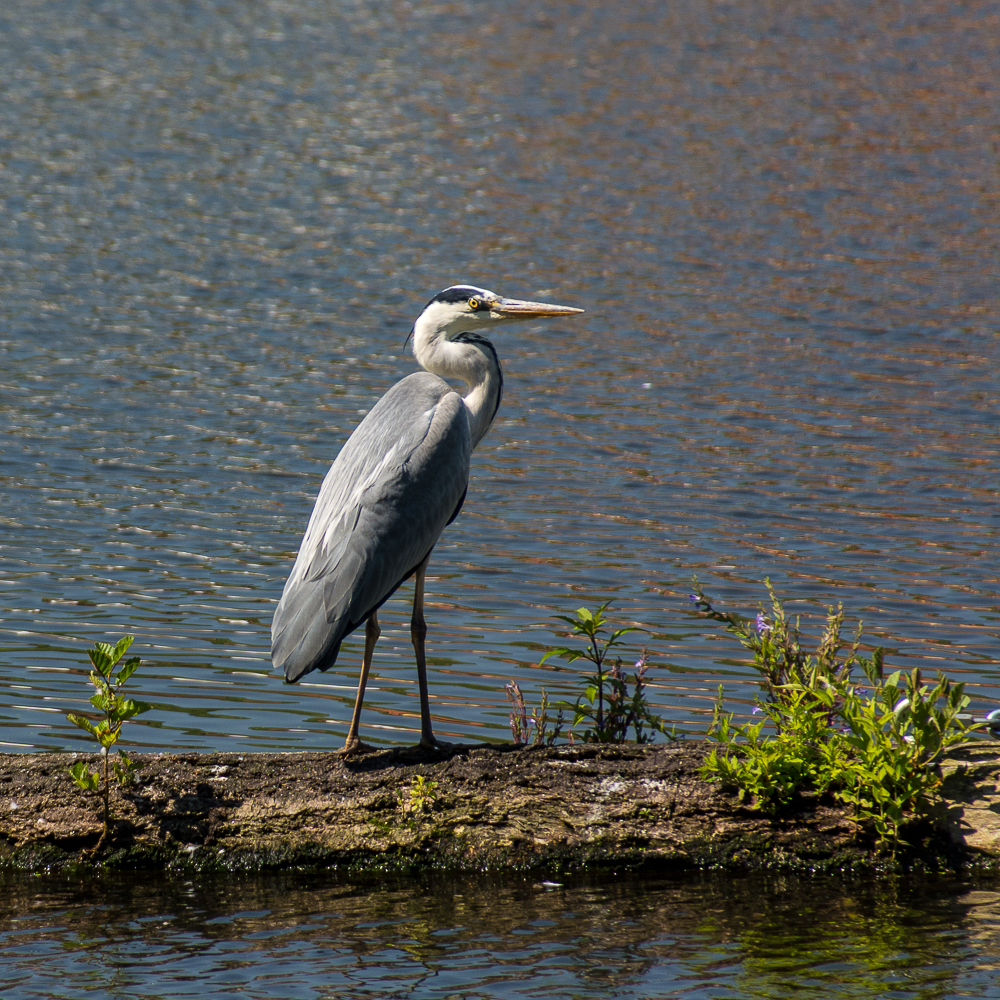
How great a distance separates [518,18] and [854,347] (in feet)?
59.4

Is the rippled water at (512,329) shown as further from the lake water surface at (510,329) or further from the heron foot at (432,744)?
the heron foot at (432,744)

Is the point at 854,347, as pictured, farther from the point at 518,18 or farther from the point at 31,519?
the point at 518,18

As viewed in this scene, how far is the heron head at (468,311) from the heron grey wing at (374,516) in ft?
1.34

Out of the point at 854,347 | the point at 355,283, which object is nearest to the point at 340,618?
the point at 854,347

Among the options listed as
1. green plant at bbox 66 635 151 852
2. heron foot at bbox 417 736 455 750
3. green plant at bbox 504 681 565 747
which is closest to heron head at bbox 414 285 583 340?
green plant at bbox 504 681 565 747

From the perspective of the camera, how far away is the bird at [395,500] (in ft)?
19.7

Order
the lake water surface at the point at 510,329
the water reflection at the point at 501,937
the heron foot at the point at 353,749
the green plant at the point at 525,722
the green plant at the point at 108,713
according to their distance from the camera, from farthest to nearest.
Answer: the lake water surface at the point at 510,329 → the green plant at the point at 525,722 → the heron foot at the point at 353,749 → the green plant at the point at 108,713 → the water reflection at the point at 501,937

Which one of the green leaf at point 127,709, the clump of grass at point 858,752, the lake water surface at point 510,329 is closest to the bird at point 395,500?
the green leaf at point 127,709

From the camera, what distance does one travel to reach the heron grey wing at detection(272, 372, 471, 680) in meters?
5.98

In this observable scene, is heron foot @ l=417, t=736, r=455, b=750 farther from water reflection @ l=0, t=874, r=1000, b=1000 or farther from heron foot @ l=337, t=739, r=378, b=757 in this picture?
water reflection @ l=0, t=874, r=1000, b=1000

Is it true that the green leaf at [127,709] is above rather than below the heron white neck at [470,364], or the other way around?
below

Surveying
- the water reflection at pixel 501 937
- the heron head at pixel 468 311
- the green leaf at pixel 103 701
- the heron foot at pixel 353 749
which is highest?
the heron head at pixel 468 311

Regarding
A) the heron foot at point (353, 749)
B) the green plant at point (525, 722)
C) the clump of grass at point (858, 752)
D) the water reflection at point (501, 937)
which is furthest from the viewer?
the green plant at point (525, 722)

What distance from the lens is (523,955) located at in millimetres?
5137
